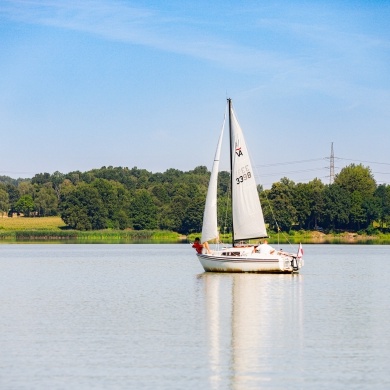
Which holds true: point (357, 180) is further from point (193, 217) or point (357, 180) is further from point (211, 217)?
point (211, 217)

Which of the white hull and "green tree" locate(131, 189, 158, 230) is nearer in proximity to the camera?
the white hull

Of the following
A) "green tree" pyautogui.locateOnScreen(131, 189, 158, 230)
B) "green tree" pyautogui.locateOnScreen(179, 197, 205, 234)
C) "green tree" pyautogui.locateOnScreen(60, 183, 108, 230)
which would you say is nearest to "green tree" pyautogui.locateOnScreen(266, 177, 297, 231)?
"green tree" pyautogui.locateOnScreen(179, 197, 205, 234)

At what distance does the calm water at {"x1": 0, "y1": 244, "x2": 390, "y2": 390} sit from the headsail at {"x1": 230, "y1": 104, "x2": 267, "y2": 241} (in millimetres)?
4378

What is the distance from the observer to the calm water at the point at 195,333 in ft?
76.8

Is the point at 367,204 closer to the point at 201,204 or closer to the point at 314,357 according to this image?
the point at 201,204

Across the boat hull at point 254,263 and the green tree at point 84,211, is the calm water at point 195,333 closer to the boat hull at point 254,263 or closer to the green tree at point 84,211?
the boat hull at point 254,263

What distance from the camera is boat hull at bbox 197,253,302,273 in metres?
57.6

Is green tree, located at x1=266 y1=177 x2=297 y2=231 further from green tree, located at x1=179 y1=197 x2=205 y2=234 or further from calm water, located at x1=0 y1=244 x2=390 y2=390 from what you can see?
calm water, located at x1=0 y1=244 x2=390 y2=390

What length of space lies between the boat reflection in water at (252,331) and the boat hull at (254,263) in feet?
11.5

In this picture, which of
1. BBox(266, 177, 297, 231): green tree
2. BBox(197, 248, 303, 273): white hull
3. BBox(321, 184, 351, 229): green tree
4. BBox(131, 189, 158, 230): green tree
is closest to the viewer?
BBox(197, 248, 303, 273): white hull

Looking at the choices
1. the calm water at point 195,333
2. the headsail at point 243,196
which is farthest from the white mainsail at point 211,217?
the calm water at point 195,333

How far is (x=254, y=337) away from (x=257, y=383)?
762 centimetres

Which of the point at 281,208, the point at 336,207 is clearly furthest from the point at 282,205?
the point at 336,207

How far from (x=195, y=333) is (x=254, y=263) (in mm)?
26666
